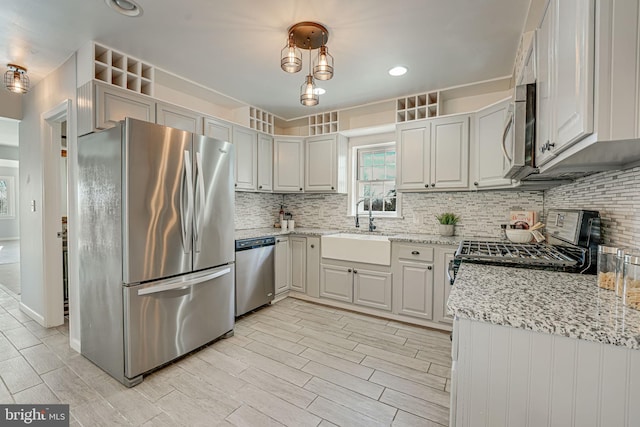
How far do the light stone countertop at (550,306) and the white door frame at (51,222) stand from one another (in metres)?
3.67

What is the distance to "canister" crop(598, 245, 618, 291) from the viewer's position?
117 centimetres

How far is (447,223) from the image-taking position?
328 cm

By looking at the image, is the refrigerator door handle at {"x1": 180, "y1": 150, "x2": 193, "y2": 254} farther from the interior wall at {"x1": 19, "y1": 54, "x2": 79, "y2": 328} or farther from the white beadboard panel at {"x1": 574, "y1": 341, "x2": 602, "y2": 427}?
the white beadboard panel at {"x1": 574, "y1": 341, "x2": 602, "y2": 427}

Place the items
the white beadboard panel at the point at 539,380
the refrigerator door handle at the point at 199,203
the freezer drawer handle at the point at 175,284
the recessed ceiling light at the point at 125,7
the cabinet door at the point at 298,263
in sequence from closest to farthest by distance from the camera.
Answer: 1. the white beadboard panel at the point at 539,380
2. the recessed ceiling light at the point at 125,7
3. the freezer drawer handle at the point at 175,284
4. the refrigerator door handle at the point at 199,203
5. the cabinet door at the point at 298,263


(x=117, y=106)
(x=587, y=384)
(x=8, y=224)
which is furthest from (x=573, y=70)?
(x=8, y=224)

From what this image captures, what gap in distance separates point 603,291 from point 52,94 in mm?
4253

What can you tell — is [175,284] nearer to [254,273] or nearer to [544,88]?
[254,273]

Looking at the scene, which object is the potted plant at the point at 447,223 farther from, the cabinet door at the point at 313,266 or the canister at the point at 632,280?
the canister at the point at 632,280

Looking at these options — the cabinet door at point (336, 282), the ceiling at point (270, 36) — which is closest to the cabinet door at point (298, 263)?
the cabinet door at point (336, 282)

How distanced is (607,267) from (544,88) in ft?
2.69

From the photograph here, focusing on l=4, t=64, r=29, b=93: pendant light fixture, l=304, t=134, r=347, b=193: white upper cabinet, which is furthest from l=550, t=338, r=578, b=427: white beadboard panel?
l=4, t=64, r=29, b=93: pendant light fixture

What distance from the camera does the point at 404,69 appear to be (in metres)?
2.74

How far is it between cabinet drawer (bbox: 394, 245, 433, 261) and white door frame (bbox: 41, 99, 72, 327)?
3503mm

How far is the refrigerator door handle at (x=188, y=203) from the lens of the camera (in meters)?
2.24
